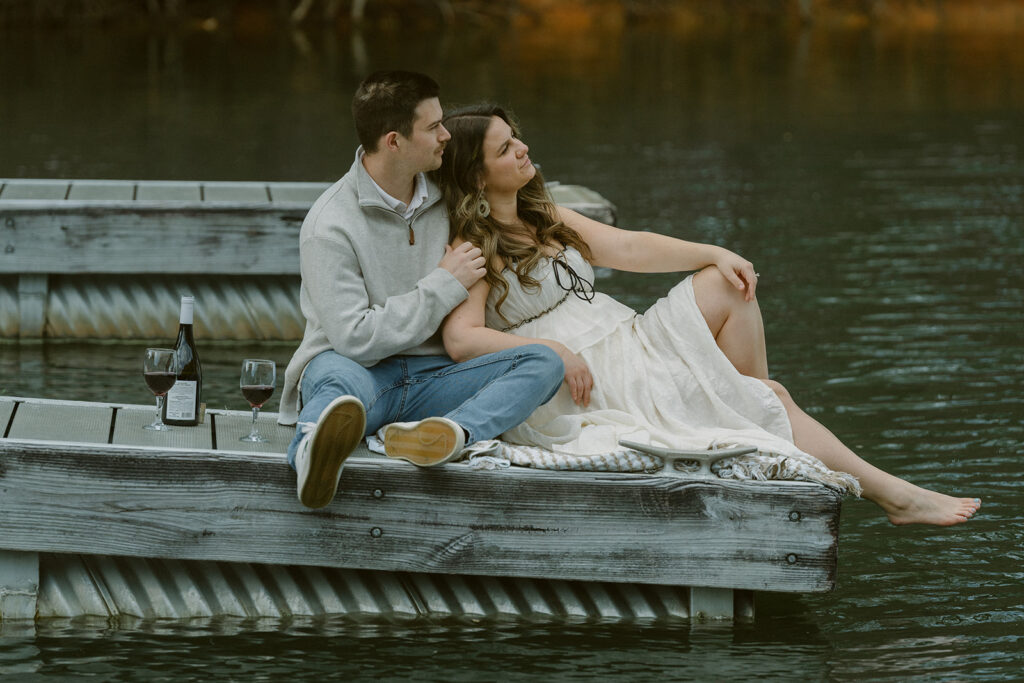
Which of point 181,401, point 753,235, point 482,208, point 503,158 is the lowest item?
point 753,235

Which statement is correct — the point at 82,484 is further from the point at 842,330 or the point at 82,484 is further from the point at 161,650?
the point at 842,330

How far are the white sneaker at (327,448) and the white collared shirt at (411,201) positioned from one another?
76 centimetres

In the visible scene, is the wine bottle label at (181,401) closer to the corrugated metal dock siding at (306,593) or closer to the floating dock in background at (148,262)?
the corrugated metal dock siding at (306,593)

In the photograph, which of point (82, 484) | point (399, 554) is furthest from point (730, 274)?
point (82, 484)

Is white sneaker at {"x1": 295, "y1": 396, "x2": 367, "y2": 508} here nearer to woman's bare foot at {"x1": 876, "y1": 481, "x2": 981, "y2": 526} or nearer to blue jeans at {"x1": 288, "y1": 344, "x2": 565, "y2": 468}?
blue jeans at {"x1": 288, "y1": 344, "x2": 565, "y2": 468}

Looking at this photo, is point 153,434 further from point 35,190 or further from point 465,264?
point 35,190

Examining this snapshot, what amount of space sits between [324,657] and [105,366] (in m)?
3.56

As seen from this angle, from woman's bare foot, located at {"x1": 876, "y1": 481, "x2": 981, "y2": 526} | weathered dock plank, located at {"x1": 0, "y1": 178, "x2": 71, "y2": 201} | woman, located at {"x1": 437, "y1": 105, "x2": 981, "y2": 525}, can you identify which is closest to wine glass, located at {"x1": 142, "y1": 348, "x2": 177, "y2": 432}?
woman, located at {"x1": 437, "y1": 105, "x2": 981, "y2": 525}

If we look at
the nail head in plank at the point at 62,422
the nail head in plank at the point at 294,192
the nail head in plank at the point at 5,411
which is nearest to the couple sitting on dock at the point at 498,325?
the nail head in plank at the point at 62,422

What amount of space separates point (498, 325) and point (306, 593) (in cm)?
101

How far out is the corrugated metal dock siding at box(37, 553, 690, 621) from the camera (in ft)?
14.6

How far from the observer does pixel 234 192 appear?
827cm

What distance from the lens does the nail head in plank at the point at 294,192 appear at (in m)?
8.06

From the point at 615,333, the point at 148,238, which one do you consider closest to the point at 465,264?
the point at 615,333
